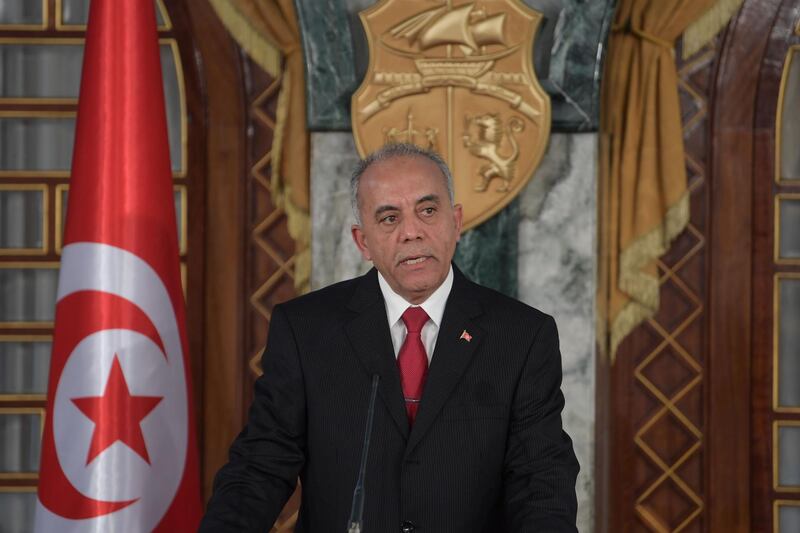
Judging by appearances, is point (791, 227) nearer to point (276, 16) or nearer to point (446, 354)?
point (276, 16)

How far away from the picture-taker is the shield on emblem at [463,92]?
2982 millimetres

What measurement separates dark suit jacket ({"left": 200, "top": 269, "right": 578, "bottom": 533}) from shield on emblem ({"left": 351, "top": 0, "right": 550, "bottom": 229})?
1.48m

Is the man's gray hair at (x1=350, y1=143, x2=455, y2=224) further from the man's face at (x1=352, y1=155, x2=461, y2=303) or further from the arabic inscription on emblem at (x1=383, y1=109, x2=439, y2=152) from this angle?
the arabic inscription on emblem at (x1=383, y1=109, x2=439, y2=152)

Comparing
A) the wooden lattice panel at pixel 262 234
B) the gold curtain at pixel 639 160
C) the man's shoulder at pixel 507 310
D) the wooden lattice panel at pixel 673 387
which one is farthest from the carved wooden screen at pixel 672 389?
the man's shoulder at pixel 507 310

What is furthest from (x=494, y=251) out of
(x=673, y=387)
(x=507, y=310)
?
(x=507, y=310)

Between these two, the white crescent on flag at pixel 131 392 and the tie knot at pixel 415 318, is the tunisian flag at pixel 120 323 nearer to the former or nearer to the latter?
the white crescent on flag at pixel 131 392

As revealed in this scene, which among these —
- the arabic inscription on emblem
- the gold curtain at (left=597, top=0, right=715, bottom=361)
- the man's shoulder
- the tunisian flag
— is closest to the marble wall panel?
the gold curtain at (left=597, top=0, right=715, bottom=361)

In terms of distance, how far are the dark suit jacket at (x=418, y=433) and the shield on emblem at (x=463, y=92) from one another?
1.48 m

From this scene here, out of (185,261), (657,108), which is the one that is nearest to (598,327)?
(657,108)

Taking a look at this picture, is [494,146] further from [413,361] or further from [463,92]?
[413,361]

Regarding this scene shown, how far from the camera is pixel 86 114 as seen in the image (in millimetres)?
2510

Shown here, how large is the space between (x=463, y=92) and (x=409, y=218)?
5.32 feet

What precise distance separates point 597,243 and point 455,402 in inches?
71.8

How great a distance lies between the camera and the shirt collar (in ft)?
5.18
